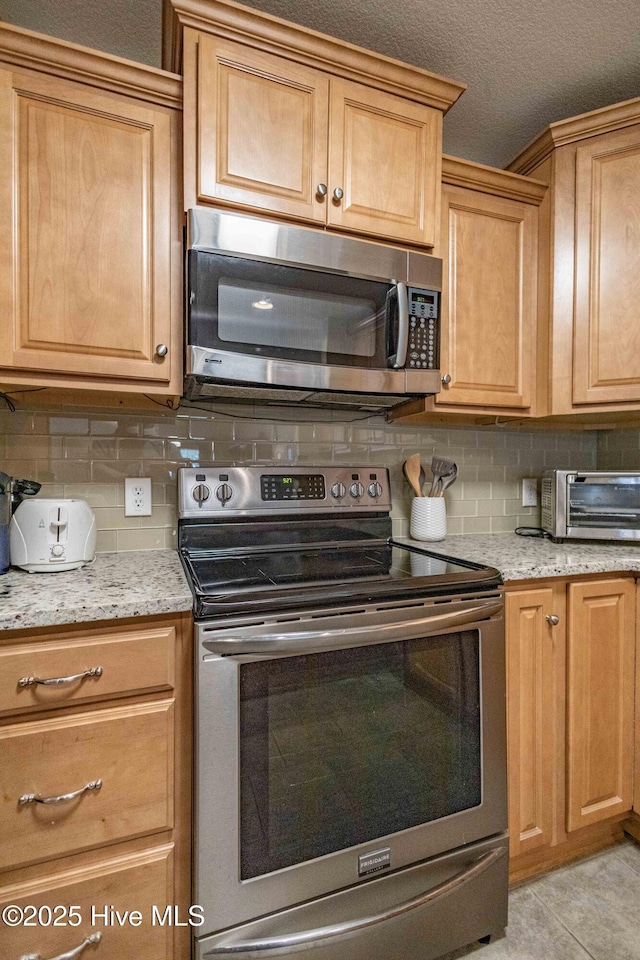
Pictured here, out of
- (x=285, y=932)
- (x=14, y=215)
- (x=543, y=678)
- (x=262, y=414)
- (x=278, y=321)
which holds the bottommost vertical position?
(x=285, y=932)

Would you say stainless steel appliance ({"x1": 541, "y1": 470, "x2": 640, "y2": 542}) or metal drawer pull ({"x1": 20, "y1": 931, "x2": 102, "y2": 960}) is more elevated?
stainless steel appliance ({"x1": 541, "y1": 470, "x2": 640, "y2": 542})

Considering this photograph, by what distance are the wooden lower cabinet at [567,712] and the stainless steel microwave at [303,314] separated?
2.57 ft

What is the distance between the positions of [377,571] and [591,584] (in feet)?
2.29

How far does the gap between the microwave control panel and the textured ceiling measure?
741mm

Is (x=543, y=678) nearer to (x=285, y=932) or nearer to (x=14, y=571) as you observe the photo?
(x=285, y=932)

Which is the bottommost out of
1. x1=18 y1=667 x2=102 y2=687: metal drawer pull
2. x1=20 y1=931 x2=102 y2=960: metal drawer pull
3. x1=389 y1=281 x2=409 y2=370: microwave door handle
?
x1=20 y1=931 x2=102 y2=960: metal drawer pull

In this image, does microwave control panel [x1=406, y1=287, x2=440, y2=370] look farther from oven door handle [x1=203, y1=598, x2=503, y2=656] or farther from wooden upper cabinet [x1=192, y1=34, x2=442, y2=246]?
oven door handle [x1=203, y1=598, x2=503, y2=656]

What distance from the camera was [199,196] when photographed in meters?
1.25

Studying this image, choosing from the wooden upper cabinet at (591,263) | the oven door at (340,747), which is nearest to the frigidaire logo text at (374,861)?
the oven door at (340,747)

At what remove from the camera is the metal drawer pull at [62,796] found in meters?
0.95

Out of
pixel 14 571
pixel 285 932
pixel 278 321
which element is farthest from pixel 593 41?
pixel 285 932

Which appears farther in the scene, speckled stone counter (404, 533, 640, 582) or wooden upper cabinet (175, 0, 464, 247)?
speckled stone counter (404, 533, 640, 582)

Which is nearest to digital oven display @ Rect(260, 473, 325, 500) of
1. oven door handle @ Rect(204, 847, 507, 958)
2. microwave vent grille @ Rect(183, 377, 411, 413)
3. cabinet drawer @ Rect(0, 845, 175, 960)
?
microwave vent grille @ Rect(183, 377, 411, 413)

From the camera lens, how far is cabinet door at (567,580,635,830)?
1.48 metres
